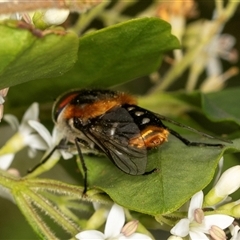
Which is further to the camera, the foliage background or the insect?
the foliage background

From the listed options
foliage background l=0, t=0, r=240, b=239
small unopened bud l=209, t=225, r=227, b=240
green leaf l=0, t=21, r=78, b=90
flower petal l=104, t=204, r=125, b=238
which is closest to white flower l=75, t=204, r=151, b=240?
flower petal l=104, t=204, r=125, b=238

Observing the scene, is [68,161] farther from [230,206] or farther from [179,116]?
[230,206]

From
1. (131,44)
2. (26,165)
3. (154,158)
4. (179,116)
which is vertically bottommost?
(26,165)

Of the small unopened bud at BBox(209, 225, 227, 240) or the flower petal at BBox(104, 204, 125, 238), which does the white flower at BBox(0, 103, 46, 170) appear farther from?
the small unopened bud at BBox(209, 225, 227, 240)

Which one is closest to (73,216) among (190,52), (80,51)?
(80,51)

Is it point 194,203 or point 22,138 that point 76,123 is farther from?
point 194,203

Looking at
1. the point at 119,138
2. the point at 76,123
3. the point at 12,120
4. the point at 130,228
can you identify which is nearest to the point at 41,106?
the point at 12,120

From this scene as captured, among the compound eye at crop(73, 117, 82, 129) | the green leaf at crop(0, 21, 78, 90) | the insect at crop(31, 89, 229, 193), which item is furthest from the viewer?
the compound eye at crop(73, 117, 82, 129)
